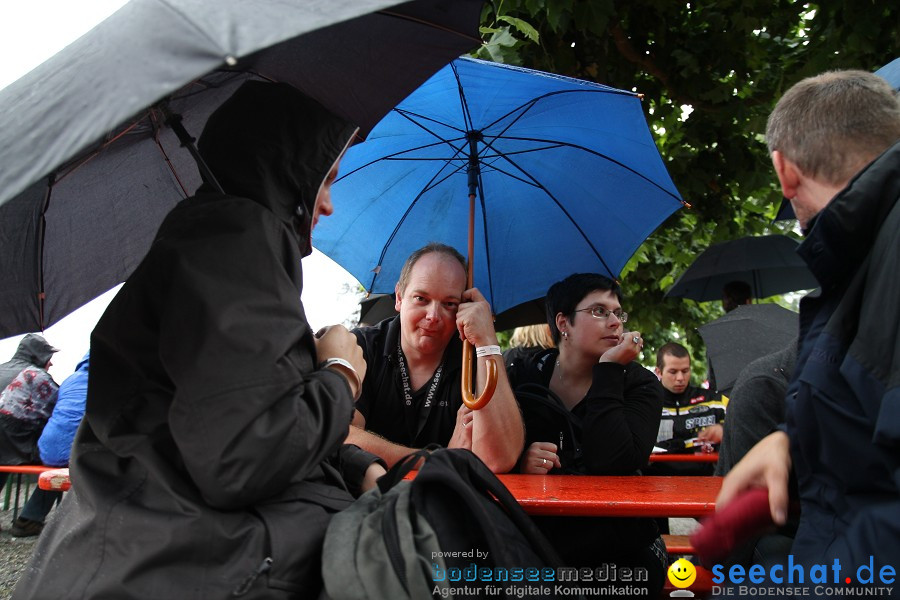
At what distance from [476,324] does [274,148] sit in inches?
55.6

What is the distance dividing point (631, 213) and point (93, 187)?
245 centimetres

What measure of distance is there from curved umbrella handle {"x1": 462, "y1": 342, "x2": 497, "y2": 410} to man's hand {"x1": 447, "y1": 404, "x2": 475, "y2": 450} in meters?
0.10

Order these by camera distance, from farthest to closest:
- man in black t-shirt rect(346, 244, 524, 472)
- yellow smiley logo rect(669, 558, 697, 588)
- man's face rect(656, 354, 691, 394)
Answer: man's face rect(656, 354, 691, 394)
man in black t-shirt rect(346, 244, 524, 472)
yellow smiley logo rect(669, 558, 697, 588)

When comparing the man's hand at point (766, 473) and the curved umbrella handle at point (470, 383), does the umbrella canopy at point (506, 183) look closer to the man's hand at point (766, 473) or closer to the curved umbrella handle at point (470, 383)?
the curved umbrella handle at point (470, 383)

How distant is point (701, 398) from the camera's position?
795 centimetres

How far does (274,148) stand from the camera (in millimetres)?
1872

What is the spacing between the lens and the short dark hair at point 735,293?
6.91 m

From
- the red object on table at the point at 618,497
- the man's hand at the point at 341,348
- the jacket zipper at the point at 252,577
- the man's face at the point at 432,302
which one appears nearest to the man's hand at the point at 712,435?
the man's face at the point at 432,302

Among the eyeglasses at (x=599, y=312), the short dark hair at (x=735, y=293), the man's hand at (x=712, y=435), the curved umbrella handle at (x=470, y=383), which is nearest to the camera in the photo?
the curved umbrella handle at (x=470, y=383)

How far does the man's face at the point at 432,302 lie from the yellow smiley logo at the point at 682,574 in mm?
1362

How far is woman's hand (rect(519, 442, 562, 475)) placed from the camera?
9.95 ft

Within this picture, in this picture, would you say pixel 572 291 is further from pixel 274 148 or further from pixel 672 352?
pixel 672 352

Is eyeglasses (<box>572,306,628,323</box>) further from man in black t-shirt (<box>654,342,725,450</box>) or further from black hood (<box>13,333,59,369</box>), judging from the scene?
black hood (<box>13,333,59,369</box>)

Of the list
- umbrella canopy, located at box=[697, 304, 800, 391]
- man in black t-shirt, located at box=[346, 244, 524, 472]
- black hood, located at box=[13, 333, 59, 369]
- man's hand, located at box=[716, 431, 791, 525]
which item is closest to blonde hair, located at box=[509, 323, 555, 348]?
umbrella canopy, located at box=[697, 304, 800, 391]
